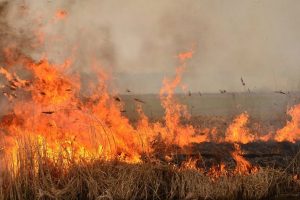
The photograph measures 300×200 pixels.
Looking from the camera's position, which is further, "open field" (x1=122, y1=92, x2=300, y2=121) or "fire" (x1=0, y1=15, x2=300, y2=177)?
"open field" (x1=122, y1=92, x2=300, y2=121)

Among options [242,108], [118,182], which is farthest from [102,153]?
[242,108]

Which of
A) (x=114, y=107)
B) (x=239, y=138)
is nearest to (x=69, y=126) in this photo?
(x=114, y=107)

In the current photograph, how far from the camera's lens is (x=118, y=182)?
12.6 metres

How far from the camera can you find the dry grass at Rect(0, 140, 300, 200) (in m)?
12.3

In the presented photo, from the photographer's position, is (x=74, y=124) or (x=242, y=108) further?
(x=242, y=108)

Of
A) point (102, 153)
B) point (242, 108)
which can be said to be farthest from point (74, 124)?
point (242, 108)

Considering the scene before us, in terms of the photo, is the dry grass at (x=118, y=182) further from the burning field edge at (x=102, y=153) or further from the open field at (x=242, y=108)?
the open field at (x=242, y=108)

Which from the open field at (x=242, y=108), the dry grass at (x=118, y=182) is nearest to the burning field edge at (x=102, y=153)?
the dry grass at (x=118, y=182)

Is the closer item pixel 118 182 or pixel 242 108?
pixel 118 182

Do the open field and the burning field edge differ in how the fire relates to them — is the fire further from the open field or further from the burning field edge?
the open field

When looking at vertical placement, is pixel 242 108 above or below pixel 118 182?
above

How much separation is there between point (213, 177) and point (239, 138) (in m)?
4.17

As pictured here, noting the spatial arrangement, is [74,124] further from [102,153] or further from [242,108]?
[242,108]

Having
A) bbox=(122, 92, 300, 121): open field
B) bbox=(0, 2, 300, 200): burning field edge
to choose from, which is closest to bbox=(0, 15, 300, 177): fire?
bbox=(0, 2, 300, 200): burning field edge
